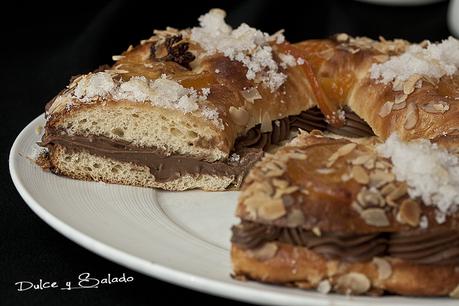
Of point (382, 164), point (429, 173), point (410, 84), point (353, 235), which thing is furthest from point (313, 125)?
point (353, 235)

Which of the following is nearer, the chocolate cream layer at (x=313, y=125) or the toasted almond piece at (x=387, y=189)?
the toasted almond piece at (x=387, y=189)

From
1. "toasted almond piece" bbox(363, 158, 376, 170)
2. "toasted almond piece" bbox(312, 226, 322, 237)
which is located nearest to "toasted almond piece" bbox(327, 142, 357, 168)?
"toasted almond piece" bbox(363, 158, 376, 170)

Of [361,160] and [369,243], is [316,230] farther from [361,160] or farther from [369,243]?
[361,160]

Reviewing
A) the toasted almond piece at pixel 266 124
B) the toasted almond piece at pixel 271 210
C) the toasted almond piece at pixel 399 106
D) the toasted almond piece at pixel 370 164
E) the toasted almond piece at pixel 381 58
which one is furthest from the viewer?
the toasted almond piece at pixel 381 58

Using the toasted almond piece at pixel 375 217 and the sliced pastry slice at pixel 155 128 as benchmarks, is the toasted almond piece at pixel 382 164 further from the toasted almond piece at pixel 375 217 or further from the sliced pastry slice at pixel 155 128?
the sliced pastry slice at pixel 155 128

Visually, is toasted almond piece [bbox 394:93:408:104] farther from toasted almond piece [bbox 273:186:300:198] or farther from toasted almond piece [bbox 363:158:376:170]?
toasted almond piece [bbox 273:186:300:198]


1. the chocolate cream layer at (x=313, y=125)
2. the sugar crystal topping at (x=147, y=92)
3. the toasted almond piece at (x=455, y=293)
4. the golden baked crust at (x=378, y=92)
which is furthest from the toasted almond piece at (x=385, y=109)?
the toasted almond piece at (x=455, y=293)

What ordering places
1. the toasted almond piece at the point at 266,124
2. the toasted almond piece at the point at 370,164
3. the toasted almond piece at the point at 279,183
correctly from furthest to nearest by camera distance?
the toasted almond piece at the point at 266,124, the toasted almond piece at the point at 370,164, the toasted almond piece at the point at 279,183
